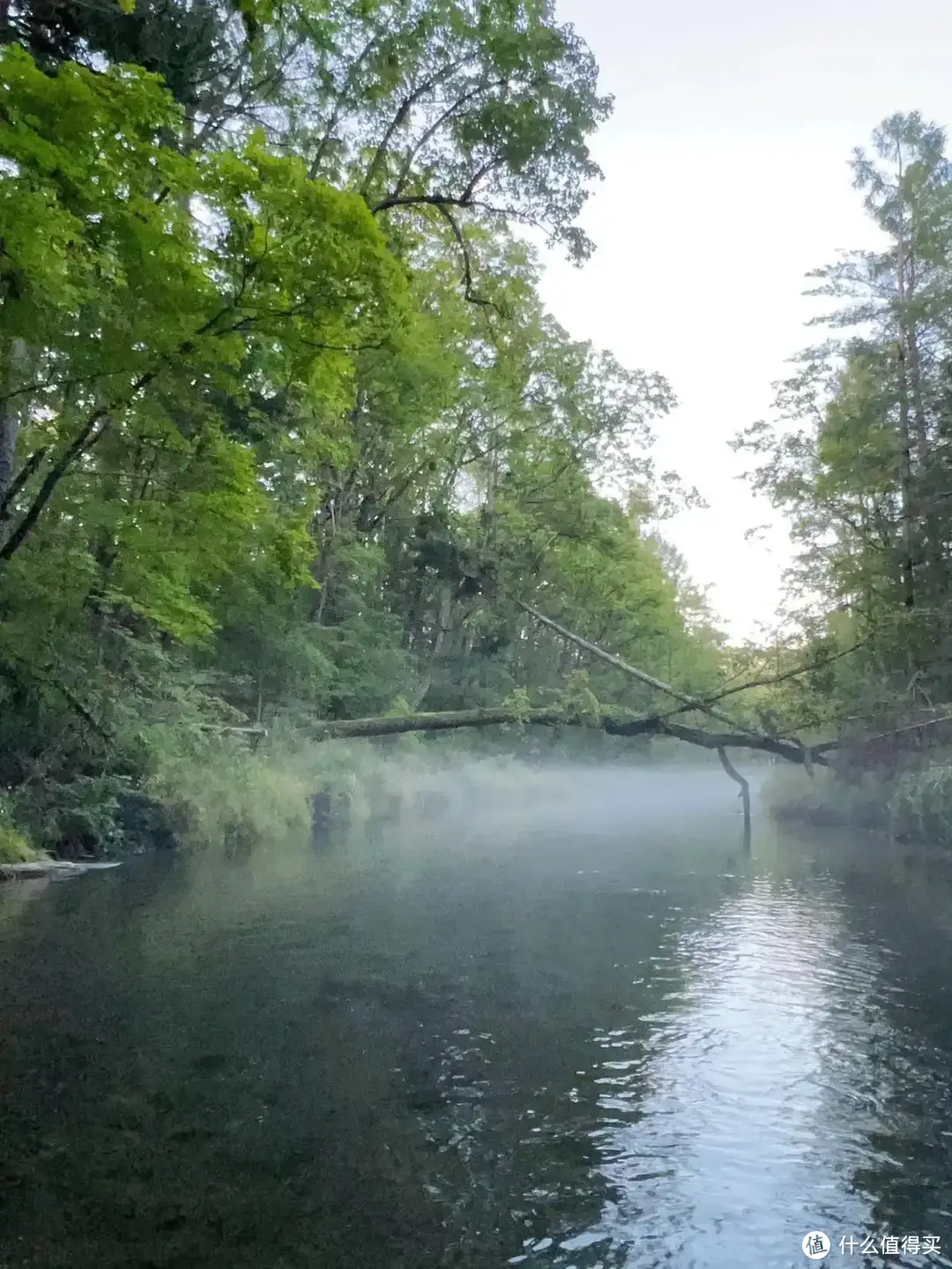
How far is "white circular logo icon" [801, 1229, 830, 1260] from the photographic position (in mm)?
4223

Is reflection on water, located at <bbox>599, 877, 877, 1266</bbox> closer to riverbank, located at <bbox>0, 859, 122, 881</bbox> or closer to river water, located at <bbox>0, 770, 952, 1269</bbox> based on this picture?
river water, located at <bbox>0, 770, 952, 1269</bbox>

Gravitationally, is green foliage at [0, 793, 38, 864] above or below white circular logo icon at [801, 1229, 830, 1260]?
above

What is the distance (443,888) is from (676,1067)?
7.96m

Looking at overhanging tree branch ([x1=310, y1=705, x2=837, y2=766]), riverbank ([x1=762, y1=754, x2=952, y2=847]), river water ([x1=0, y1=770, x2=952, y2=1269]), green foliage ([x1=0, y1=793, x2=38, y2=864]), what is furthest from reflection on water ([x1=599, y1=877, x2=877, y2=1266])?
riverbank ([x1=762, y1=754, x2=952, y2=847])

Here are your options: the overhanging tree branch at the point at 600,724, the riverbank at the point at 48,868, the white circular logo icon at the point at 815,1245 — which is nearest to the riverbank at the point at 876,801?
the overhanging tree branch at the point at 600,724

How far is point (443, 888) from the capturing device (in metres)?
14.2

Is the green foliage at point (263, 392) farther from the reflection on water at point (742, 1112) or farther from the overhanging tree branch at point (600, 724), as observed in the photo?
the reflection on water at point (742, 1112)

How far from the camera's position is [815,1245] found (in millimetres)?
4293

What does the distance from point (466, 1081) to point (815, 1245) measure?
245 centimetres

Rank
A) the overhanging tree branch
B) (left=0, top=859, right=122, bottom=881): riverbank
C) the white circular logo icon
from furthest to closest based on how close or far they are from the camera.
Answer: the overhanging tree branch
(left=0, top=859, right=122, bottom=881): riverbank
the white circular logo icon

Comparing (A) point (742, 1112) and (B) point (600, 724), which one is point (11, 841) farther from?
(A) point (742, 1112)

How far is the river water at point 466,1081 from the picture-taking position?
4285mm

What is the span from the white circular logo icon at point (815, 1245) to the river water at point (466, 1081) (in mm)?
38

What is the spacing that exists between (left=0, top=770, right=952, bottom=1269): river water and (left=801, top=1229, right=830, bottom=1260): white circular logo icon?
4 centimetres
